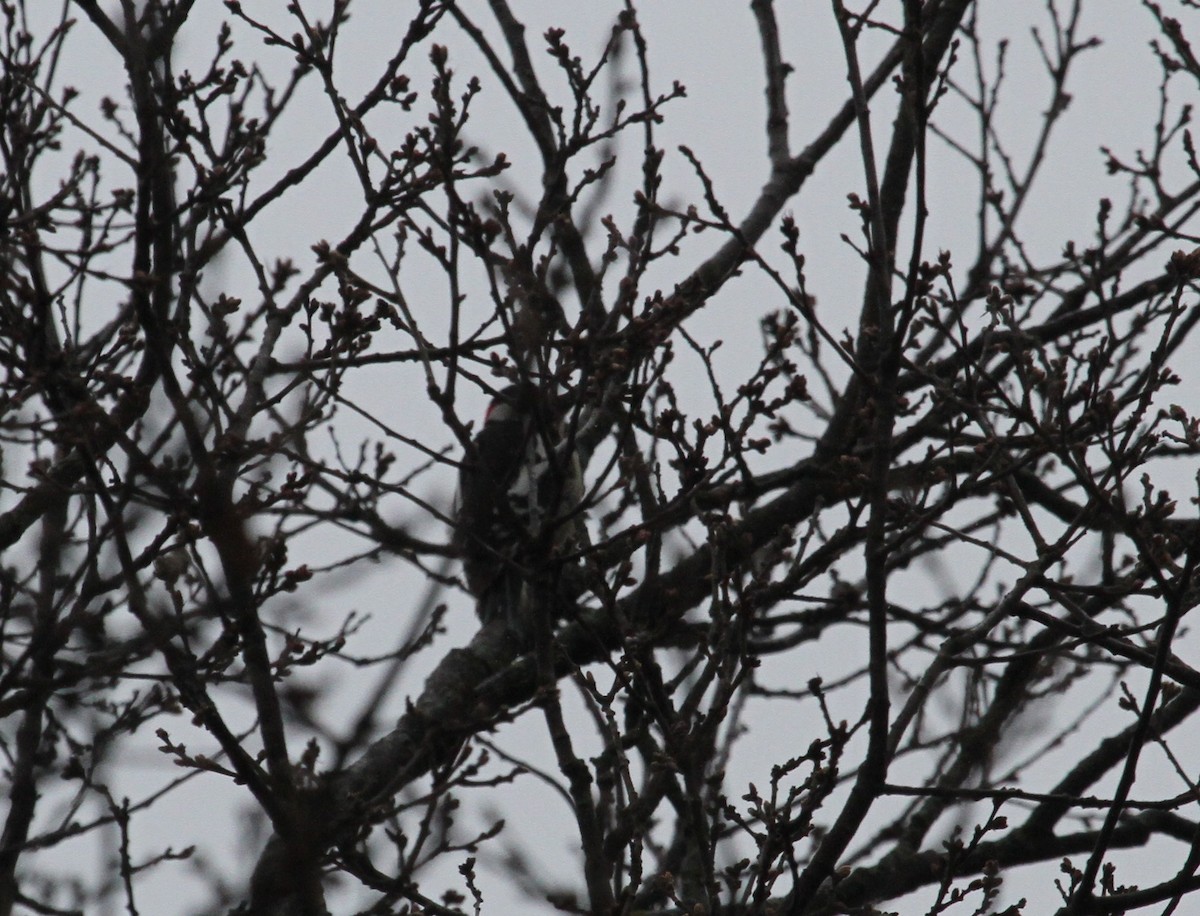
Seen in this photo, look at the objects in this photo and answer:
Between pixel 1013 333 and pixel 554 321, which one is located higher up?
pixel 554 321

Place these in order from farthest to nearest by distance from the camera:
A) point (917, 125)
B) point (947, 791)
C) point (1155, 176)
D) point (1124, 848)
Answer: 1. point (1155, 176)
2. point (1124, 848)
3. point (947, 791)
4. point (917, 125)

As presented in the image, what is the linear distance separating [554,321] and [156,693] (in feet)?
6.15

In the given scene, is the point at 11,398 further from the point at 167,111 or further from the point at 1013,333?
the point at 1013,333

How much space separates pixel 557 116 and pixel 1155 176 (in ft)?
9.72

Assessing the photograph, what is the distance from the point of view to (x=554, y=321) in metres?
3.28

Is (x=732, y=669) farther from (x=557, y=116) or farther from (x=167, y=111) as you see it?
(x=167, y=111)

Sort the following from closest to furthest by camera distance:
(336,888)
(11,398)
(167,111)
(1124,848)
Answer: (336,888) → (167,111) → (11,398) → (1124,848)

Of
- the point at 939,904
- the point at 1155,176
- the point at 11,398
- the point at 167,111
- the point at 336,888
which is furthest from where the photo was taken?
the point at 1155,176

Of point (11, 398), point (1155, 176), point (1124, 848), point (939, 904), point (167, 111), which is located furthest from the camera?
point (1155, 176)

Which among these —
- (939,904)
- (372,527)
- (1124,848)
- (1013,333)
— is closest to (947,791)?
(939,904)

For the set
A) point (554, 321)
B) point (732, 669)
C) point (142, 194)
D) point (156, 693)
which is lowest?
point (732, 669)

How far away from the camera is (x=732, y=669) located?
136 inches

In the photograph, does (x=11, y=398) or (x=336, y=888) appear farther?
(x=11, y=398)

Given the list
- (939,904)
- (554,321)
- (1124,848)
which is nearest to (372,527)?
(554,321)
